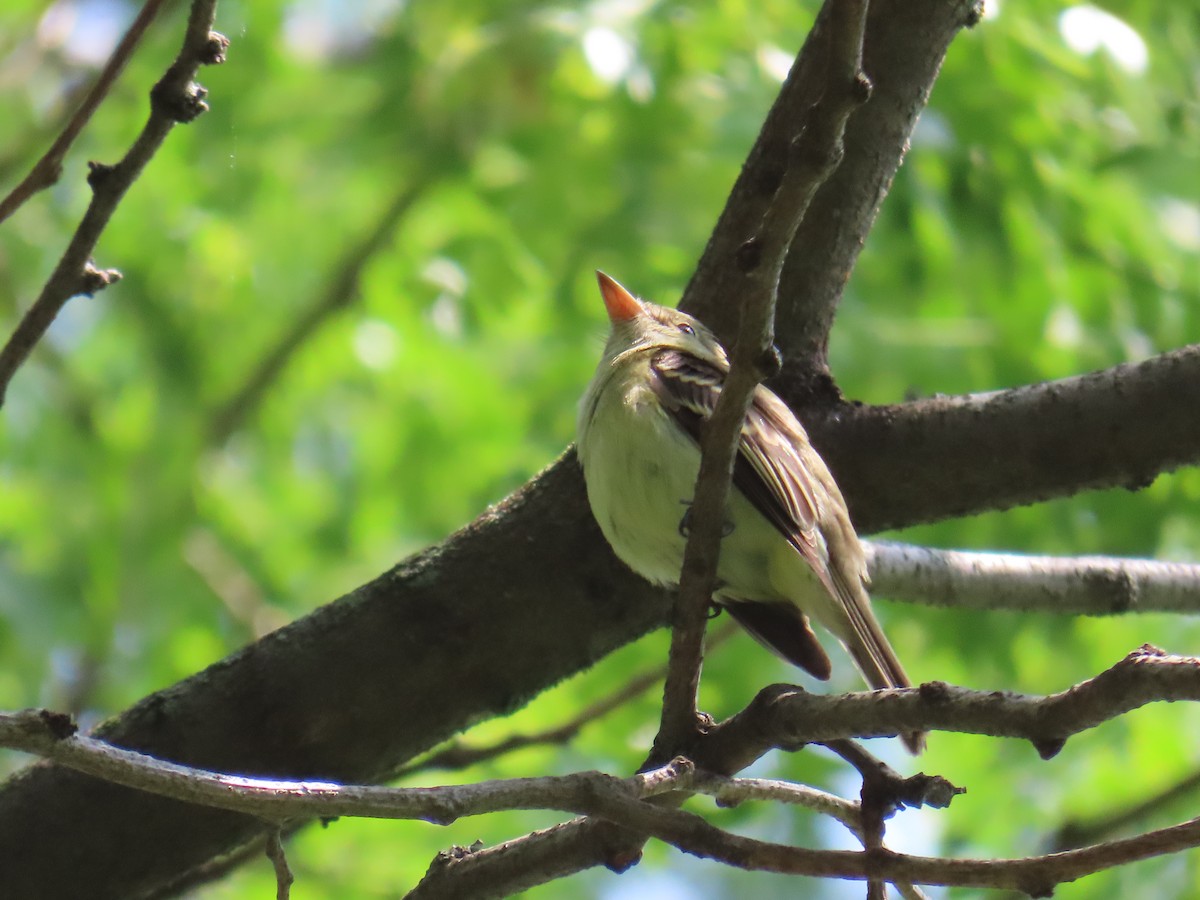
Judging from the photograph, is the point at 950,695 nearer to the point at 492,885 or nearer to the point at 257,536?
the point at 492,885

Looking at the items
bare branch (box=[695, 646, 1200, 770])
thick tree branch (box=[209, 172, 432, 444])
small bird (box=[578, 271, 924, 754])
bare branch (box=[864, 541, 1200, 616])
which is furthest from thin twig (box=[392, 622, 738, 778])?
thick tree branch (box=[209, 172, 432, 444])

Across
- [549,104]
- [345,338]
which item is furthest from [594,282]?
[345,338]

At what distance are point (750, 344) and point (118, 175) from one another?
1.38 meters

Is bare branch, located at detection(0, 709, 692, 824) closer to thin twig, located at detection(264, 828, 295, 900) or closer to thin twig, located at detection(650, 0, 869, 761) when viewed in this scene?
thin twig, located at detection(264, 828, 295, 900)

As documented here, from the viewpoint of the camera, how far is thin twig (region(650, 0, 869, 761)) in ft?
7.00

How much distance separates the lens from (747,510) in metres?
3.73

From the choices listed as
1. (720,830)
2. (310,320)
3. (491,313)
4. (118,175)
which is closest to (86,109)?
(118,175)

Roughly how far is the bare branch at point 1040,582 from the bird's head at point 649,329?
88cm

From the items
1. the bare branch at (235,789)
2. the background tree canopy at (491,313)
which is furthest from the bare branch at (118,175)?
the background tree canopy at (491,313)

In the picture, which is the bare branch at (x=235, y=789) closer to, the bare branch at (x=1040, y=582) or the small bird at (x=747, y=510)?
the small bird at (x=747, y=510)

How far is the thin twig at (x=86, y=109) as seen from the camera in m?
2.30

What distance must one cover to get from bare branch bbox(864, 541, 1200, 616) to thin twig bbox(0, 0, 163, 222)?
2.48 meters

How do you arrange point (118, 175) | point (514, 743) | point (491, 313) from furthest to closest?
point (491, 313)
point (514, 743)
point (118, 175)

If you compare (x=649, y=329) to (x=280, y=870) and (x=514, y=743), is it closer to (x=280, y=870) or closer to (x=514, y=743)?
(x=514, y=743)
